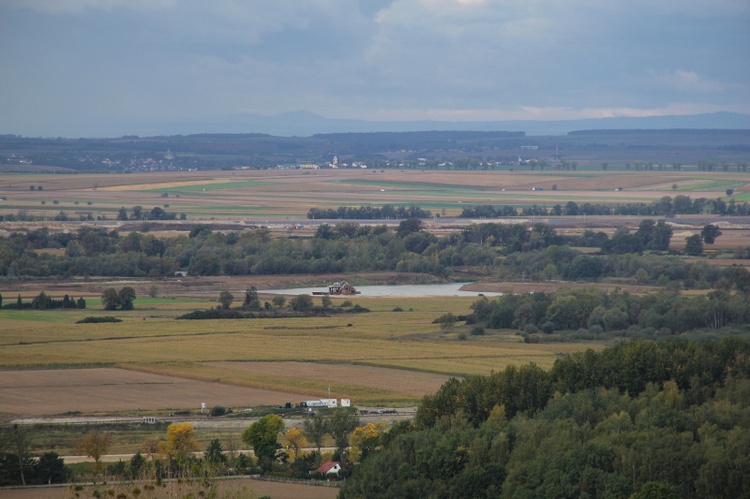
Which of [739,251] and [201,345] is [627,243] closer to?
[739,251]

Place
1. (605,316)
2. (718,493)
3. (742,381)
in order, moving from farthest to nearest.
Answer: (605,316), (742,381), (718,493)

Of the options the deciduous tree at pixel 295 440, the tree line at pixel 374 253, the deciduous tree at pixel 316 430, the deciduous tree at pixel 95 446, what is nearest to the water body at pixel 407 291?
the tree line at pixel 374 253

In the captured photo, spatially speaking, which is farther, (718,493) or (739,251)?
(739,251)

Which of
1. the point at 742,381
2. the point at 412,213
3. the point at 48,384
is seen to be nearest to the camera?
the point at 742,381

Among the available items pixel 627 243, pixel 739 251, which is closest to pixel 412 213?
pixel 627 243

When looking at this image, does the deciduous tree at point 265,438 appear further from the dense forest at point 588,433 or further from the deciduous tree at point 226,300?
the deciduous tree at point 226,300

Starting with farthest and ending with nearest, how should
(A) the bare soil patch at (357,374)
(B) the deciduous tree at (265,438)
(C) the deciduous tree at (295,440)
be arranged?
(A) the bare soil patch at (357,374), (C) the deciduous tree at (295,440), (B) the deciduous tree at (265,438)

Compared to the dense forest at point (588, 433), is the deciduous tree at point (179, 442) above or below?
below
